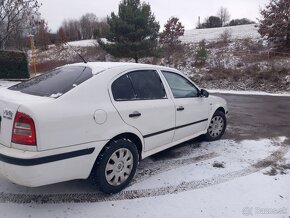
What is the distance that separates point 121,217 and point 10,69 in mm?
17763

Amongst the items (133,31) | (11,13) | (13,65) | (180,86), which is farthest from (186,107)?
(133,31)

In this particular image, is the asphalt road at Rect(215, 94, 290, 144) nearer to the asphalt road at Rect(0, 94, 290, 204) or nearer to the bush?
the asphalt road at Rect(0, 94, 290, 204)

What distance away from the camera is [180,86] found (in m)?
4.73

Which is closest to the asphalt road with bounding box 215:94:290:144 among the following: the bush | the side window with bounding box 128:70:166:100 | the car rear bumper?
the side window with bounding box 128:70:166:100

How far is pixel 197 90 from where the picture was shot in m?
5.03

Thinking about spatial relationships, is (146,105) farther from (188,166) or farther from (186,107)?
(188,166)

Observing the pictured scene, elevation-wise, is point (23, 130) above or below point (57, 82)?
below

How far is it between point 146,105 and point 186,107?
0.97 meters

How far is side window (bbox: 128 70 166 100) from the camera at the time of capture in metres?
3.91

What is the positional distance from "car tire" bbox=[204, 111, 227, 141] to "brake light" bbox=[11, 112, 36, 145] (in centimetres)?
353

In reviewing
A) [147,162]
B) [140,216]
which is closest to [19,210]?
[140,216]

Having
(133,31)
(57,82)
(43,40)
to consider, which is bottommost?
(57,82)

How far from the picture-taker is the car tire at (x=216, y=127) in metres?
5.55

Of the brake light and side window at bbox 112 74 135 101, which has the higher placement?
side window at bbox 112 74 135 101
